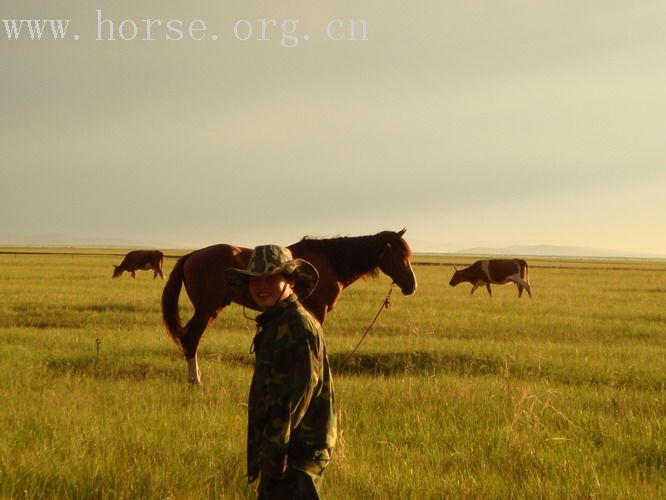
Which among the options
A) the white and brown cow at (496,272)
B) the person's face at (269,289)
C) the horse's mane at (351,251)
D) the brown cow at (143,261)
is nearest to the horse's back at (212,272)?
the horse's mane at (351,251)

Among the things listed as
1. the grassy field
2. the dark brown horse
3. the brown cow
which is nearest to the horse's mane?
→ the dark brown horse

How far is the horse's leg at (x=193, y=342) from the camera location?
859 cm

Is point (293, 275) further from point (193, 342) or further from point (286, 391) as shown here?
point (193, 342)

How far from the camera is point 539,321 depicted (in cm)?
1711

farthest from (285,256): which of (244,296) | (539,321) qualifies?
(539,321)

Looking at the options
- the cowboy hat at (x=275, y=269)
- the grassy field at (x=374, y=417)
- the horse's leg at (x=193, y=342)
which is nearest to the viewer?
the cowboy hat at (x=275, y=269)

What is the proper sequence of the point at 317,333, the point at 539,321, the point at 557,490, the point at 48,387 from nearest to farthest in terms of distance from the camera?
the point at 317,333 < the point at 557,490 < the point at 48,387 < the point at 539,321

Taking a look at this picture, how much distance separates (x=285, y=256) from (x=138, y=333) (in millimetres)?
11278

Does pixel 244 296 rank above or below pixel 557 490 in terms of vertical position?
above

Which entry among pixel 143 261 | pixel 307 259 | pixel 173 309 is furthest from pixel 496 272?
pixel 173 309

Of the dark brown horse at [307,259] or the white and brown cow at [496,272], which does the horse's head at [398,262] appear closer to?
the dark brown horse at [307,259]

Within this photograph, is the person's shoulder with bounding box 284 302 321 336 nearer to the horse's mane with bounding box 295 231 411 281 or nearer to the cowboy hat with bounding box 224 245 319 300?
the cowboy hat with bounding box 224 245 319 300

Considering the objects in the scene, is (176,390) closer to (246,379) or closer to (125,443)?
(246,379)

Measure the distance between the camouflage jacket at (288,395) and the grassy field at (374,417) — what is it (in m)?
1.70
